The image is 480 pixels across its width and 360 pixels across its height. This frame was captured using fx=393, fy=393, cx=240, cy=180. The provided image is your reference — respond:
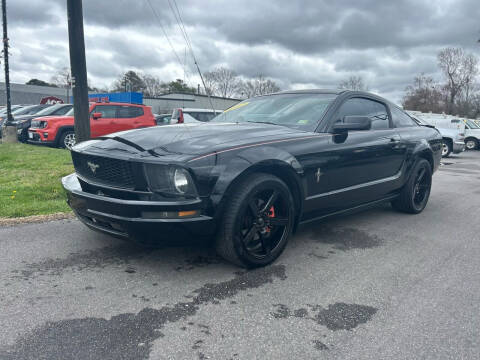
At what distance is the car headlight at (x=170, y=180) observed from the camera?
268 cm

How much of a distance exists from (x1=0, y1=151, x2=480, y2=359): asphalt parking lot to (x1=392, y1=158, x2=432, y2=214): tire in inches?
39.3

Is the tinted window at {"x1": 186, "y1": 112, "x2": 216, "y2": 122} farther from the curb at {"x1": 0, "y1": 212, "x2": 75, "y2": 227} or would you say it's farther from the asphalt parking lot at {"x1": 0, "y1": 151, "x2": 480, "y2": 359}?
the asphalt parking lot at {"x1": 0, "y1": 151, "x2": 480, "y2": 359}

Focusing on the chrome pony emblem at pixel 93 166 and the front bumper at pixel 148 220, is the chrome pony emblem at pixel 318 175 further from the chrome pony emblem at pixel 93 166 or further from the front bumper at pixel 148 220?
the chrome pony emblem at pixel 93 166

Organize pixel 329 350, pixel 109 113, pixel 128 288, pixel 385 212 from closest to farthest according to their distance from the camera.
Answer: pixel 329 350, pixel 128 288, pixel 385 212, pixel 109 113

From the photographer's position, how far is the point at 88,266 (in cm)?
309

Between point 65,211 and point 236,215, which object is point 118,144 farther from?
point 65,211

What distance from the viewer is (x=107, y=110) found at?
12.2 m

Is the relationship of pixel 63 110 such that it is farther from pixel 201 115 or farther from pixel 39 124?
pixel 201 115

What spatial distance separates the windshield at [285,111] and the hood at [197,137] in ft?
0.75

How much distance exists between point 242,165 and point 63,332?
1550 mm

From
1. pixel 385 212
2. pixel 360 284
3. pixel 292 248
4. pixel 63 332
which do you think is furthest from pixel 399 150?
pixel 63 332

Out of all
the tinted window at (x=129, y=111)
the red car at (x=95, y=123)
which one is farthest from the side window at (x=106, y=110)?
the tinted window at (x=129, y=111)

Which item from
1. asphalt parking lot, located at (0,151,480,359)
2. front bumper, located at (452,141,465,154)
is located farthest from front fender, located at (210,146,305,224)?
front bumper, located at (452,141,465,154)

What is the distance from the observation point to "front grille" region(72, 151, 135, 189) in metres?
2.79
